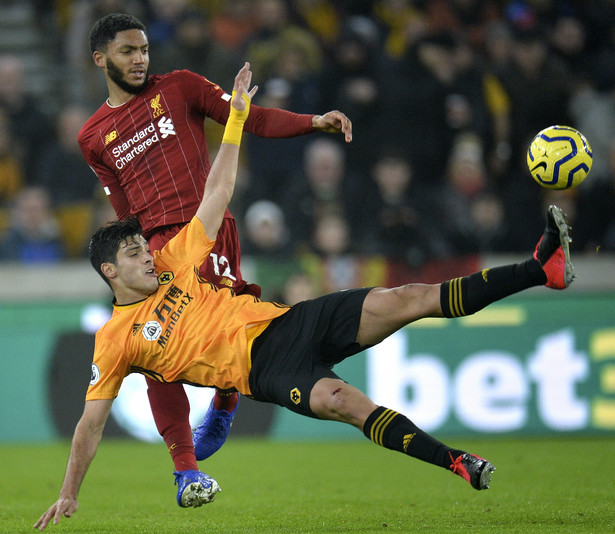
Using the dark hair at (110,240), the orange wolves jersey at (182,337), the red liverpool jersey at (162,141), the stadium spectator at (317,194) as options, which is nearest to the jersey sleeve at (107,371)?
the orange wolves jersey at (182,337)

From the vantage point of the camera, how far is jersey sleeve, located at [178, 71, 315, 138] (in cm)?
600

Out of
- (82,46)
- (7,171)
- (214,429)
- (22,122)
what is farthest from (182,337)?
(82,46)

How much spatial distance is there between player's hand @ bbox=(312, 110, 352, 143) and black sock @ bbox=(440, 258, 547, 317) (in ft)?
3.45

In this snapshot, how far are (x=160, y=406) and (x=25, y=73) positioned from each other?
8467mm

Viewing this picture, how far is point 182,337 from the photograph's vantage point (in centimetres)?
552

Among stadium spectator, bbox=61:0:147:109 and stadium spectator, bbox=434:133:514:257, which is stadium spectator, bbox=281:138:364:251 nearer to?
stadium spectator, bbox=434:133:514:257

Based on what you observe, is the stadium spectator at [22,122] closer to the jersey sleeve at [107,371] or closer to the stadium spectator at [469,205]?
the stadium spectator at [469,205]

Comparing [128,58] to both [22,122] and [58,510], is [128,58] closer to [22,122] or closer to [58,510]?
[58,510]

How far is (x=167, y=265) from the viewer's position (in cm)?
576

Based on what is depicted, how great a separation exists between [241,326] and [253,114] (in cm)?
135

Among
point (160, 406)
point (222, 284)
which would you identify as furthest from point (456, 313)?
point (160, 406)

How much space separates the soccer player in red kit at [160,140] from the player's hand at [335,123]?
0.78ft

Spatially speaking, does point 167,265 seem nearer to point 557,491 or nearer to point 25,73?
point 557,491

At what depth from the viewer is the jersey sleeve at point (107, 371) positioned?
5434 mm
